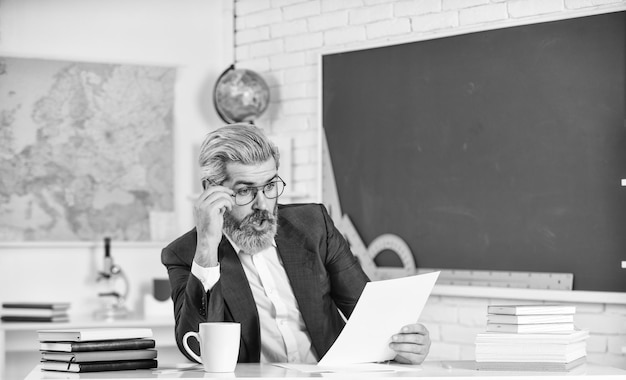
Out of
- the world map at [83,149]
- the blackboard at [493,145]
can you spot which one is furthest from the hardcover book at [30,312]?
the blackboard at [493,145]

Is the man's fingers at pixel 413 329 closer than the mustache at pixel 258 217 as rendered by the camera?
Yes

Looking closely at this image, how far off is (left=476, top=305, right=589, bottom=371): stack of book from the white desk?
208 cm

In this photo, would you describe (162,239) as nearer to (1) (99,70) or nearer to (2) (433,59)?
(1) (99,70)

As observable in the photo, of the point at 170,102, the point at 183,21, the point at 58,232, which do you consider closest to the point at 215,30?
the point at 183,21

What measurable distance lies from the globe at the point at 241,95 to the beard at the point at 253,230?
5.66ft

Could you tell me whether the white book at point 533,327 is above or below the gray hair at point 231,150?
below

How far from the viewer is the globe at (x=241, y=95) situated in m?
4.21

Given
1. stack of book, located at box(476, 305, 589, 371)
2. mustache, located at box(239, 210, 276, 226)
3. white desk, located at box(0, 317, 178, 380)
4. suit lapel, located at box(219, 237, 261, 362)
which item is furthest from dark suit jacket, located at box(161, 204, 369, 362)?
white desk, located at box(0, 317, 178, 380)

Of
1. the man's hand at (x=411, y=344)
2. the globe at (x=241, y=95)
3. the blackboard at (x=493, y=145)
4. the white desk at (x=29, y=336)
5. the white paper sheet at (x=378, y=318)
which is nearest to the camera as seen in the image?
the white paper sheet at (x=378, y=318)

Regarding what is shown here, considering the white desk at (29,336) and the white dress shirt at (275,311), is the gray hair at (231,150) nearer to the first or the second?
the white dress shirt at (275,311)

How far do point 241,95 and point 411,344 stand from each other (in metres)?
2.22

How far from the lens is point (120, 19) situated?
446 centimetres

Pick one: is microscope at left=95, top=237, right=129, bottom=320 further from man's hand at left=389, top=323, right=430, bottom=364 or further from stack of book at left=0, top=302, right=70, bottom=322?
man's hand at left=389, top=323, right=430, bottom=364

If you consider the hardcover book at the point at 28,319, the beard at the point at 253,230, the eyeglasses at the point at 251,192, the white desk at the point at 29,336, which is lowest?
the white desk at the point at 29,336
